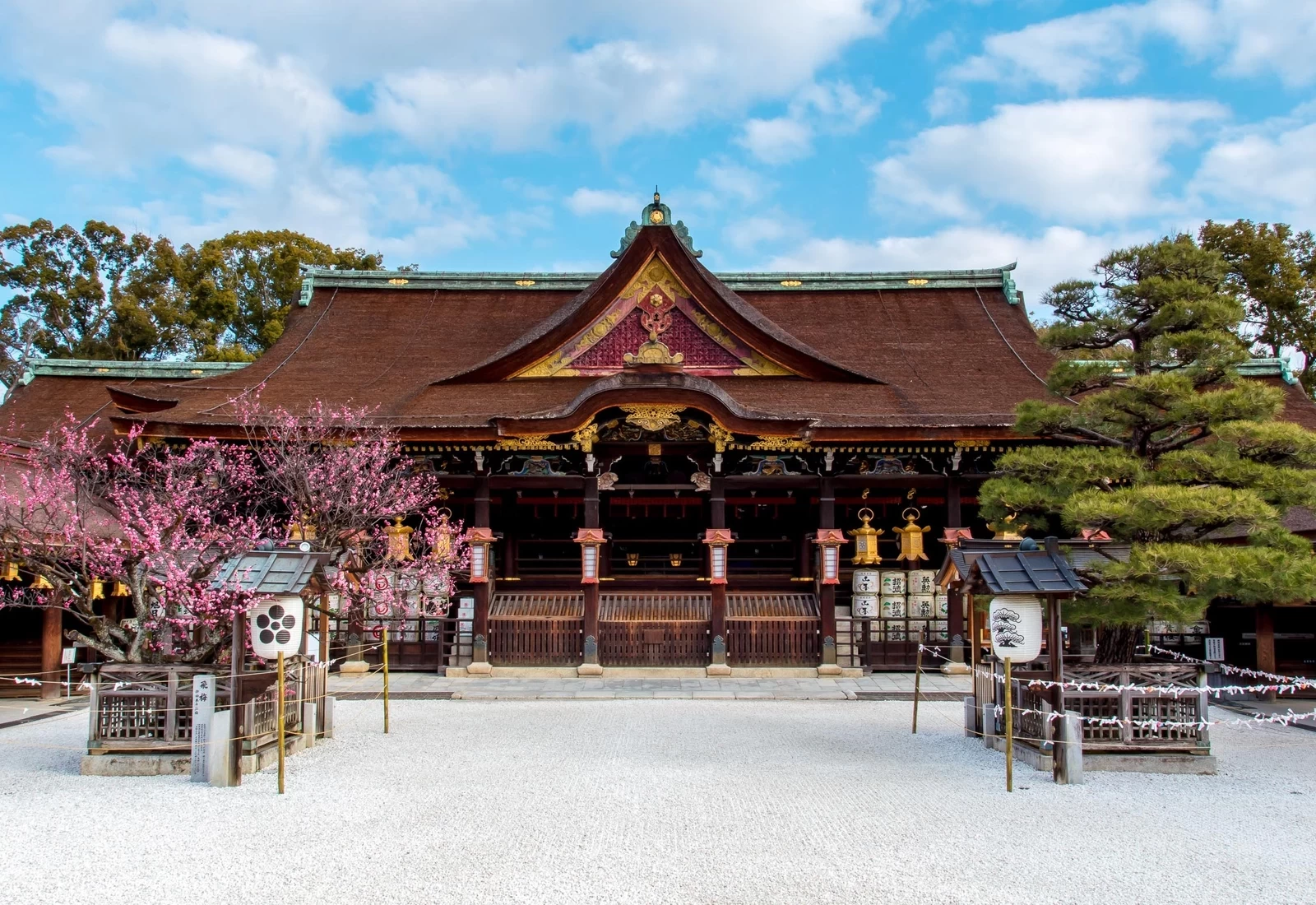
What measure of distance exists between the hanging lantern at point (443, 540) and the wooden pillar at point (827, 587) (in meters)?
6.36

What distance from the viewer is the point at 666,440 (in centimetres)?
1620

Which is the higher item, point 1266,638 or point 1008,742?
point 1266,638

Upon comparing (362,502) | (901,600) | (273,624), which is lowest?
(901,600)

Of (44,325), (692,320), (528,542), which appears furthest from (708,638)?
(44,325)

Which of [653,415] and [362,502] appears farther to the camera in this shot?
[653,415]

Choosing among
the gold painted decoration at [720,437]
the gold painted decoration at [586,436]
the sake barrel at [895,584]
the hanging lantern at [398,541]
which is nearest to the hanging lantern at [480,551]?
the hanging lantern at [398,541]

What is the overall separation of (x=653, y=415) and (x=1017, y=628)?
7.74 meters

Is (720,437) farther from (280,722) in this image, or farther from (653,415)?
(280,722)

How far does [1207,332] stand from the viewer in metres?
10.1

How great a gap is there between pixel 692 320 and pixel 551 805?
1137 centimetres

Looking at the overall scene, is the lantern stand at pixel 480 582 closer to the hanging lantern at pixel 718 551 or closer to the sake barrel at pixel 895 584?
the hanging lantern at pixel 718 551

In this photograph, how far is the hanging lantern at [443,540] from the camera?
51.5 feet

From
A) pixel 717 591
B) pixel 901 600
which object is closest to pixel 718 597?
pixel 717 591

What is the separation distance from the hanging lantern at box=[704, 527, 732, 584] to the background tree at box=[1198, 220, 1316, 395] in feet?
62.0
